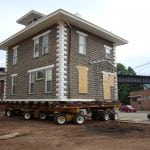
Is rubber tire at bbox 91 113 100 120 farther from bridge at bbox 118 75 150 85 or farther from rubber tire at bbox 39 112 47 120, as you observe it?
bridge at bbox 118 75 150 85

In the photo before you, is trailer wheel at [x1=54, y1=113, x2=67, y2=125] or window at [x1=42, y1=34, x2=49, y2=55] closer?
trailer wheel at [x1=54, y1=113, x2=67, y2=125]

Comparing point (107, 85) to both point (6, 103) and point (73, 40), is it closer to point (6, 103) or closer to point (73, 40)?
point (73, 40)

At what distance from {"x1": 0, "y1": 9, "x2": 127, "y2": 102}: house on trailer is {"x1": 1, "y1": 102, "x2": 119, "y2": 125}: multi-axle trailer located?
2.11 ft

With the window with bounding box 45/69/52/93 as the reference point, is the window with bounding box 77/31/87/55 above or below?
above

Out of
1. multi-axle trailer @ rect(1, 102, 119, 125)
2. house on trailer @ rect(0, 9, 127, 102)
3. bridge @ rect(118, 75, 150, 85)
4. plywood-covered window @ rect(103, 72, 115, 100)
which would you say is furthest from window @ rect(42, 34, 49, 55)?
bridge @ rect(118, 75, 150, 85)

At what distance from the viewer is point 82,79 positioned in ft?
67.9

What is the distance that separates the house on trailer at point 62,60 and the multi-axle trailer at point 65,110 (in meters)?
0.64

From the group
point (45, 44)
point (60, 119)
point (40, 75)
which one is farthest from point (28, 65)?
point (60, 119)

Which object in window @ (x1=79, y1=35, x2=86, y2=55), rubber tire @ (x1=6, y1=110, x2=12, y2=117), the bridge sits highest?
the bridge

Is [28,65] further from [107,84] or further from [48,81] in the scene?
[107,84]

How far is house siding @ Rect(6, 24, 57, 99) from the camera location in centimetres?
2059

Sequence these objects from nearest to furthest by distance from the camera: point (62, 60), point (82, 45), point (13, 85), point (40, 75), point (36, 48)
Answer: point (62, 60) < point (82, 45) < point (40, 75) < point (36, 48) < point (13, 85)

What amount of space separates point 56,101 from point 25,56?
729 cm

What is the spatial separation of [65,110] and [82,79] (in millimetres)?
3167
